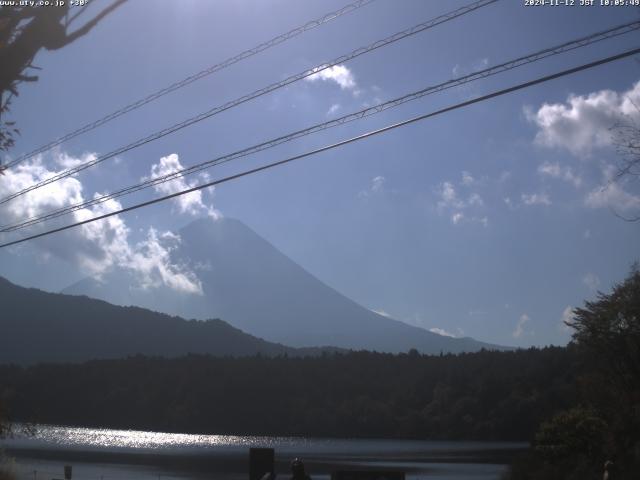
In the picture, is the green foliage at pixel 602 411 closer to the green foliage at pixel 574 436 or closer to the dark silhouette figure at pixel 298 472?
the green foliage at pixel 574 436

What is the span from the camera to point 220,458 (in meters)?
83.9

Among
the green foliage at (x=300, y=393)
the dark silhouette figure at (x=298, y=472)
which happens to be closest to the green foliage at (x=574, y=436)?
the dark silhouette figure at (x=298, y=472)

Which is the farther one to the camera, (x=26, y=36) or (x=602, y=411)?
(x=602, y=411)

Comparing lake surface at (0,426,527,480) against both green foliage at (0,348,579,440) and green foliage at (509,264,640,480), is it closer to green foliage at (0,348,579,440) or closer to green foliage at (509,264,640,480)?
green foliage at (0,348,579,440)

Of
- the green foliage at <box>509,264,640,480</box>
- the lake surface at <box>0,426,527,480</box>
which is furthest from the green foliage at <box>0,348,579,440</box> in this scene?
the green foliage at <box>509,264,640,480</box>

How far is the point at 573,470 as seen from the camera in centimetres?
2606

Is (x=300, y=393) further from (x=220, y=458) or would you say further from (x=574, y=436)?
(x=574, y=436)

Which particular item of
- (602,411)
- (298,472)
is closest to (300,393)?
(602,411)

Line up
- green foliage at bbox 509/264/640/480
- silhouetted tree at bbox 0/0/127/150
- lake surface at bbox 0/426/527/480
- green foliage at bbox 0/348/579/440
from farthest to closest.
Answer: green foliage at bbox 0/348/579/440 → lake surface at bbox 0/426/527/480 → green foliage at bbox 509/264/640/480 → silhouetted tree at bbox 0/0/127/150

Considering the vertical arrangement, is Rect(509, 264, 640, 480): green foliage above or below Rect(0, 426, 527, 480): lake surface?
above

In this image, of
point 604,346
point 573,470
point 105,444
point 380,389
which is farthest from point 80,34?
point 380,389

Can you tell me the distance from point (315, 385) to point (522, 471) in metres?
117

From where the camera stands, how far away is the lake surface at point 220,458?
60.9 m

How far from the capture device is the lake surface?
6094cm
